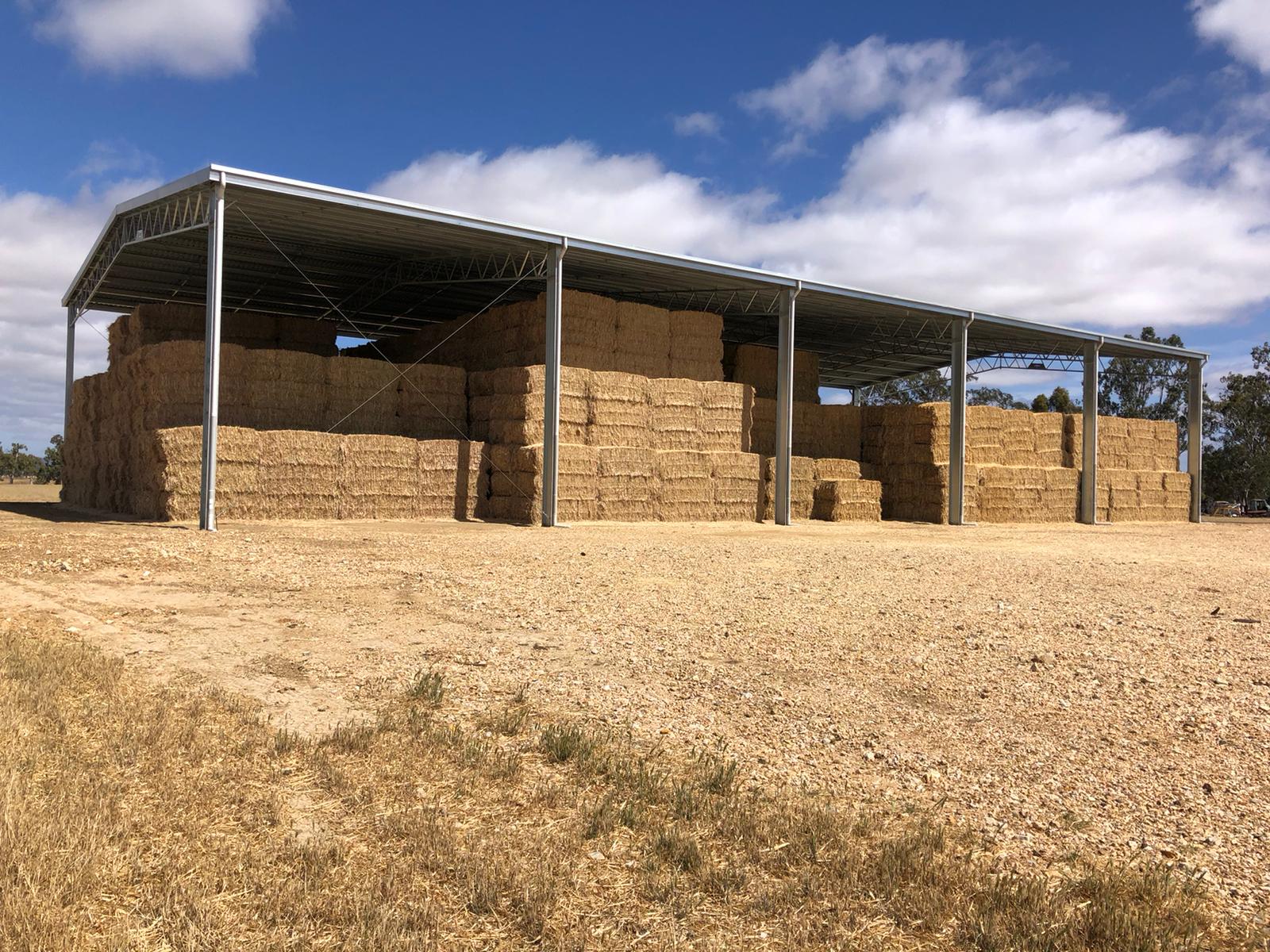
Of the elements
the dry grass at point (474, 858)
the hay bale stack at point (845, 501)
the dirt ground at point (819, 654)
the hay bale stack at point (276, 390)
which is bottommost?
the dry grass at point (474, 858)

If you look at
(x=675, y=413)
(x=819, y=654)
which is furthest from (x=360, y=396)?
(x=819, y=654)

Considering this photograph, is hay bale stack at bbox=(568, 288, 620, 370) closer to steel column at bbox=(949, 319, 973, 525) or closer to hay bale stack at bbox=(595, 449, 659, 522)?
hay bale stack at bbox=(595, 449, 659, 522)

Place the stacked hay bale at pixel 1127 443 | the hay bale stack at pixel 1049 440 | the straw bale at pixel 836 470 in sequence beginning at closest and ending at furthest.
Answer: the straw bale at pixel 836 470
the hay bale stack at pixel 1049 440
the stacked hay bale at pixel 1127 443

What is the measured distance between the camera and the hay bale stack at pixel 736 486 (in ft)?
83.6

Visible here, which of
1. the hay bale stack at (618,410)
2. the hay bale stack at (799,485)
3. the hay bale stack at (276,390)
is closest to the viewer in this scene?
the hay bale stack at (276,390)

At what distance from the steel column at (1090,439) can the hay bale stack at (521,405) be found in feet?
66.9

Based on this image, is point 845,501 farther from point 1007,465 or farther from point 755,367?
point 1007,465

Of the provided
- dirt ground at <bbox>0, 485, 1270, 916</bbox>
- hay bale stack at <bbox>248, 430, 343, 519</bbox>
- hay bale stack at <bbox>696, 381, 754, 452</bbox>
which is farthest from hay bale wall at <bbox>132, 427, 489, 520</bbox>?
hay bale stack at <bbox>696, 381, 754, 452</bbox>

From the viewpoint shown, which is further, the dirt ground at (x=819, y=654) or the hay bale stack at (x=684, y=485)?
the hay bale stack at (x=684, y=485)

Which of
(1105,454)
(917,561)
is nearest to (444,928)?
(917,561)

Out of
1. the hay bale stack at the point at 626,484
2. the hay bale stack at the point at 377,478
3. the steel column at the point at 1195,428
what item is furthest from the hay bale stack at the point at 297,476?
Answer: the steel column at the point at 1195,428

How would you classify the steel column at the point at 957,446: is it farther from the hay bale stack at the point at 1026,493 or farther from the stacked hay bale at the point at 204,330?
the stacked hay bale at the point at 204,330

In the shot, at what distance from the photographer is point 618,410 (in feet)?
78.3

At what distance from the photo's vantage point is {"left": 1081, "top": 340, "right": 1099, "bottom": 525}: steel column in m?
33.6
